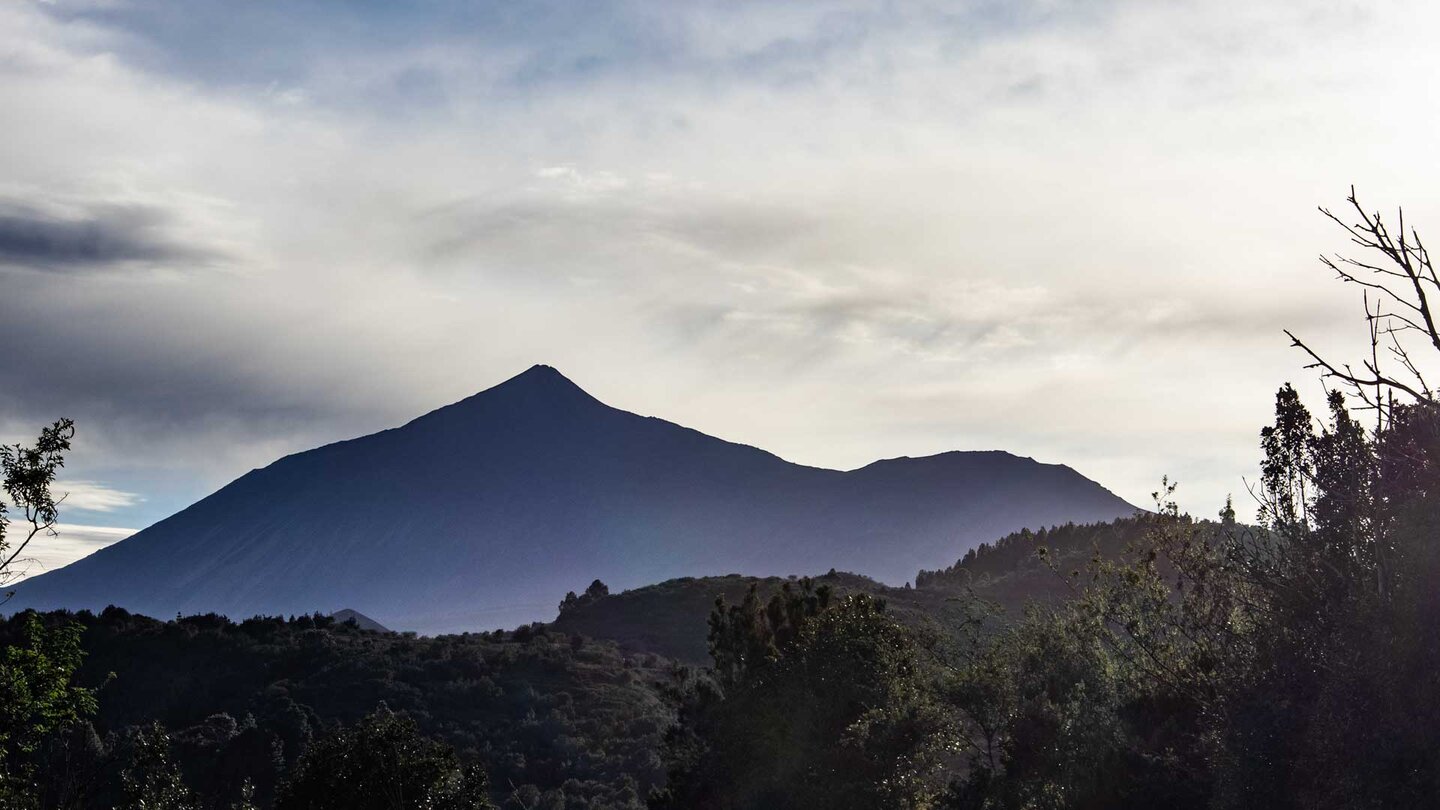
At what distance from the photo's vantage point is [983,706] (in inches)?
1222

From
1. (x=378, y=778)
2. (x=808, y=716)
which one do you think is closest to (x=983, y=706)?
(x=808, y=716)

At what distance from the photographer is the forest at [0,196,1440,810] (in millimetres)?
14133

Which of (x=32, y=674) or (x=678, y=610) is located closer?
(x=32, y=674)

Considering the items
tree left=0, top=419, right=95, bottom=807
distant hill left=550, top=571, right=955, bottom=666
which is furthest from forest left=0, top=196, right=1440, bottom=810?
distant hill left=550, top=571, right=955, bottom=666

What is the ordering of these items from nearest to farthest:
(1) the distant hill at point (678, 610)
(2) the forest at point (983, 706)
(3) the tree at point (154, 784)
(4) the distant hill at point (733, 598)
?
1. (2) the forest at point (983, 706)
2. (3) the tree at point (154, 784)
3. (1) the distant hill at point (678, 610)
4. (4) the distant hill at point (733, 598)

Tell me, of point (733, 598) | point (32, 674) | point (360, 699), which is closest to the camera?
point (32, 674)

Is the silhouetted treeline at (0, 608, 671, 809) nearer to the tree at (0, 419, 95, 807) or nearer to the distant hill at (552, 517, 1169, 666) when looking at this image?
the distant hill at (552, 517, 1169, 666)

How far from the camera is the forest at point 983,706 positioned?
46.4 feet

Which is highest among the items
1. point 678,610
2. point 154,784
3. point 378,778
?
point 678,610

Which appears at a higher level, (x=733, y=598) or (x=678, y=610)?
(x=733, y=598)

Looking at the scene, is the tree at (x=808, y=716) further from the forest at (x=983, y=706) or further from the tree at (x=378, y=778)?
the tree at (x=378, y=778)

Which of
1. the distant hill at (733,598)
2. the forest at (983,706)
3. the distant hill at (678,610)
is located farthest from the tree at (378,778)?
the distant hill at (678,610)

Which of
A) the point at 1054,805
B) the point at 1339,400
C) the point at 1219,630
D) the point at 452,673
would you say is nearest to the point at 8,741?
the point at 1054,805

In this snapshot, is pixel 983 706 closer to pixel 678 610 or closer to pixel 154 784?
pixel 154 784
